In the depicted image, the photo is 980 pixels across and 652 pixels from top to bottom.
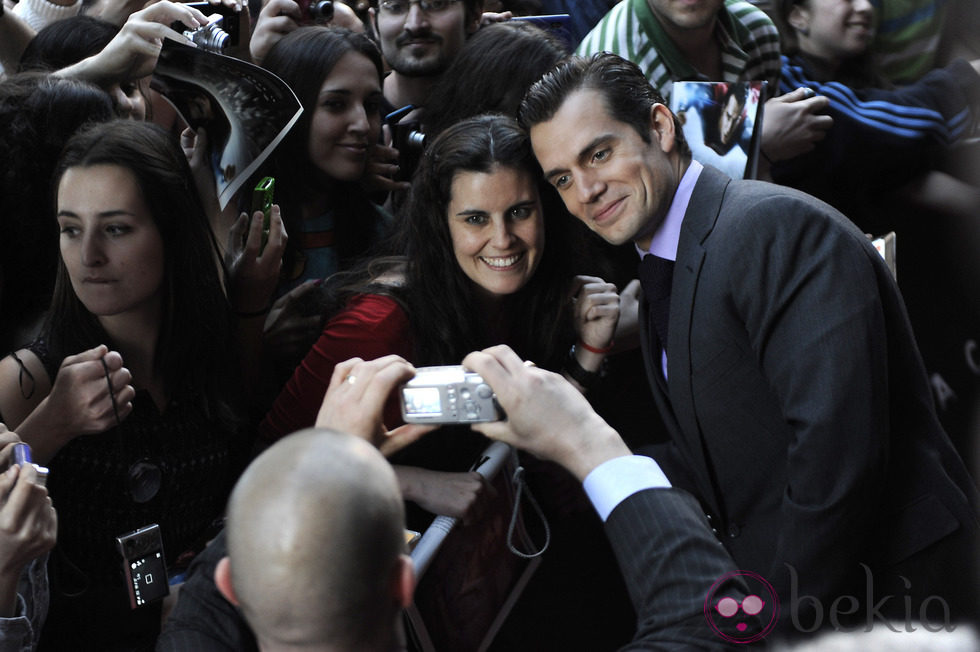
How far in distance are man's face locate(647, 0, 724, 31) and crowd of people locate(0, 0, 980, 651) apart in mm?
10

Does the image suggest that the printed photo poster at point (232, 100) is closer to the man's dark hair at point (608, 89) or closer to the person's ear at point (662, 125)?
the man's dark hair at point (608, 89)

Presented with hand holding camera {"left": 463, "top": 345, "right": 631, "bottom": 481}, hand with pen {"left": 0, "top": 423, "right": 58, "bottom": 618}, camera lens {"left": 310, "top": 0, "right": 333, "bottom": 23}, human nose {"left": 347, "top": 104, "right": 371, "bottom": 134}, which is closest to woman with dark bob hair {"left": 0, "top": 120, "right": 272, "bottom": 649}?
hand with pen {"left": 0, "top": 423, "right": 58, "bottom": 618}

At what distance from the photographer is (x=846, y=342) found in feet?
5.73

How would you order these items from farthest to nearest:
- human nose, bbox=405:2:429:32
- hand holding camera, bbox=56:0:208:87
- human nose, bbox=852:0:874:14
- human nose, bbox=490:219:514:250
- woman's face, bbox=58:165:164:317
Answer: human nose, bbox=405:2:429:32 → human nose, bbox=852:0:874:14 → hand holding camera, bbox=56:0:208:87 → human nose, bbox=490:219:514:250 → woman's face, bbox=58:165:164:317

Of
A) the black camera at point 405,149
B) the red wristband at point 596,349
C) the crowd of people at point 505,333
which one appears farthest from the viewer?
the black camera at point 405,149

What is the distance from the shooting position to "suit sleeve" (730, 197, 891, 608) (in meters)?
1.75

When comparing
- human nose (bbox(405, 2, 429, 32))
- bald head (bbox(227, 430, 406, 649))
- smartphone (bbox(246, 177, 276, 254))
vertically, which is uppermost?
bald head (bbox(227, 430, 406, 649))

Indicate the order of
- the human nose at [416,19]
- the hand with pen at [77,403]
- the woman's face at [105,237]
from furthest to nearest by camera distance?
the human nose at [416,19] < the woman's face at [105,237] < the hand with pen at [77,403]

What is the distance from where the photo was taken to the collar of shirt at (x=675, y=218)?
2.10 meters

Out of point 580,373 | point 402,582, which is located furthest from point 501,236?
point 402,582

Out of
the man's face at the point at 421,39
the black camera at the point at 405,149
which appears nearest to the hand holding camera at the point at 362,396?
the black camera at the point at 405,149

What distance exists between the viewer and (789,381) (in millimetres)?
1799

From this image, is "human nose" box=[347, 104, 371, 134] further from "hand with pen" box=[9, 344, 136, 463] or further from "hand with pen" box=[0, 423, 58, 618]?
"hand with pen" box=[0, 423, 58, 618]

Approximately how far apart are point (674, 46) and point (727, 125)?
0.59 meters
